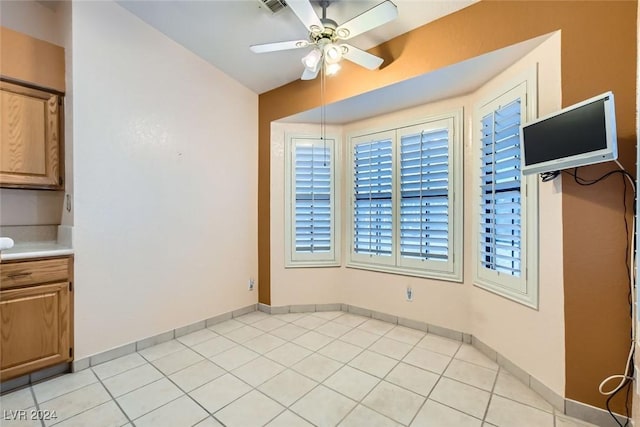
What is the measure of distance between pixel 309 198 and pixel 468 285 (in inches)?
77.8

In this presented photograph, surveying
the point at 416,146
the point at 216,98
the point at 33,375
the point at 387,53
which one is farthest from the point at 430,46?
the point at 33,375

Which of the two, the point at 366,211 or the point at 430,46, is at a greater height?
the point at 430,46

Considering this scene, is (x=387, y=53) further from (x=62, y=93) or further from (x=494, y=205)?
(x=62, y=93)

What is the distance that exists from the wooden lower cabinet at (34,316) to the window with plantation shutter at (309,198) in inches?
82.3

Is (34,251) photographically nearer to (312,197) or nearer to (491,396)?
(312,197)

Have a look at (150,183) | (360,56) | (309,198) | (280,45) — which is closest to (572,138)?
(360,56)

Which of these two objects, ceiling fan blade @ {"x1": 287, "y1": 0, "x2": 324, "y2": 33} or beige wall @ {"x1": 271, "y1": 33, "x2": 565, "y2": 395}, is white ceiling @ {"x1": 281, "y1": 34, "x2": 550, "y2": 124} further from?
ceiling fan blade @ {"x1": 287, "y1": 0, "x2": 324, "y2": 33}

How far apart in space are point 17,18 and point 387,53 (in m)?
3.09

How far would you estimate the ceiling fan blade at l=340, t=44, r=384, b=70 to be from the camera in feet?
7.02

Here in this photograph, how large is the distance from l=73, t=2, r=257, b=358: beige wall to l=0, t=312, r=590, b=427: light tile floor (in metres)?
0.42

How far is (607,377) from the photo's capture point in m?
1.62

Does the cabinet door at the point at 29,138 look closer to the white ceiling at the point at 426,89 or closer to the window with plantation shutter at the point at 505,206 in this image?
the white ceiling at the point at 426,89

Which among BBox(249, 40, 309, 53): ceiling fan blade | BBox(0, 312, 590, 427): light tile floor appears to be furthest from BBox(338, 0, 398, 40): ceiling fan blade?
BBox(0, 312, 590, 427): light tile floor

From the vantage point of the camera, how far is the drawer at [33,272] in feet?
6.11
